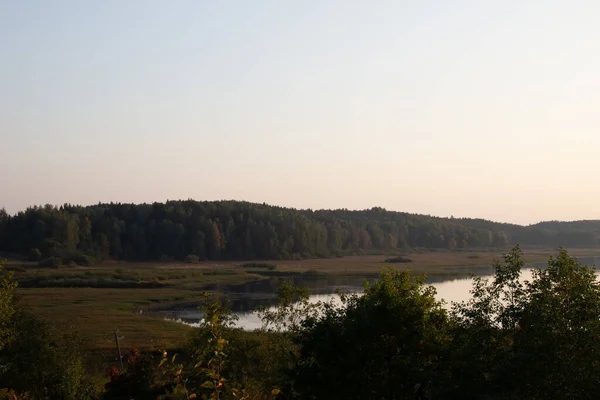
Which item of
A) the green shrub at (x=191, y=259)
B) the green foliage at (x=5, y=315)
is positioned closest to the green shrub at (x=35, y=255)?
the green shrub at (x=191, y=259)

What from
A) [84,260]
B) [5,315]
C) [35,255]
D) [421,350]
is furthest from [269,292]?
[35,255]

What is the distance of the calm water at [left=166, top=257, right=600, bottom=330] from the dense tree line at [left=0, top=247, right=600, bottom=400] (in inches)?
1159

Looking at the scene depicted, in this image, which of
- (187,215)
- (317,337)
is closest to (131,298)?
(317,337)

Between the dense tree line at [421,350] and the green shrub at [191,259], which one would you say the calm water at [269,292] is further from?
the green shrub at [191,259]

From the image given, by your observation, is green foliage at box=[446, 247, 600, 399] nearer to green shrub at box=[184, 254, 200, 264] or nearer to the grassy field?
the grassy field

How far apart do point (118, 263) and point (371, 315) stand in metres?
152

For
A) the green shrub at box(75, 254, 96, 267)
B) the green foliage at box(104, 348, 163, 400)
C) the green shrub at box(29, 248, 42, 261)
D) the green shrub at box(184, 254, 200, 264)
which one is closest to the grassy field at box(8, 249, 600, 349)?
the green foliage at box(104, 348, 163, 400)

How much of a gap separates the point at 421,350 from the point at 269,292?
72.8 m

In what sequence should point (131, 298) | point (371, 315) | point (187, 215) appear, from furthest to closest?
point (187, 215) → point (131, 298) → point (371, 315)

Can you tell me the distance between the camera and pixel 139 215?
199 metres

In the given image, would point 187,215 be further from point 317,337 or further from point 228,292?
point 317,337

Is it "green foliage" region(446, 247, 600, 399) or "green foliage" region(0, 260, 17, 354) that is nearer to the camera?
"green foliage" region(446, 247, 600, 399)

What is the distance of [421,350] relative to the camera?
22.9 metres

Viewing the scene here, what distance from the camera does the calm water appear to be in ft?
229
